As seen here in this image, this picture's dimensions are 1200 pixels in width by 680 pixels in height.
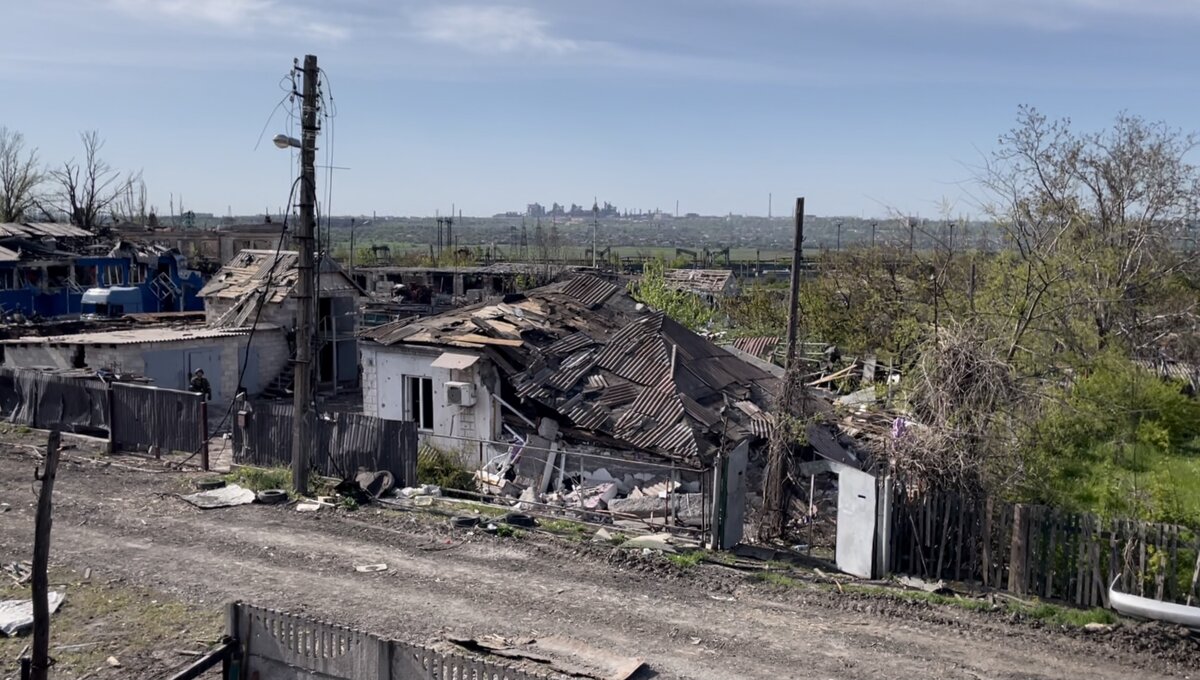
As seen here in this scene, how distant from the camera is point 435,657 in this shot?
7.50 m

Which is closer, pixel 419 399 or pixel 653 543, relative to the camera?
pixel 653 543

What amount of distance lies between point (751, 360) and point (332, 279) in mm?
14516

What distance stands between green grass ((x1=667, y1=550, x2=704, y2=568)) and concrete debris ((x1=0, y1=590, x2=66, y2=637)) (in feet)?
24.7

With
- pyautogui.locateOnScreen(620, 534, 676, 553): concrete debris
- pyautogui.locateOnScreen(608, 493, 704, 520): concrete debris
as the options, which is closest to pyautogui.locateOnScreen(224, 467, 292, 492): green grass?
pyautogui.locateOnScreen(608, 493, 704, 520): concrete debris

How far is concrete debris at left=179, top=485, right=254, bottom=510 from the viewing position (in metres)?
16.3

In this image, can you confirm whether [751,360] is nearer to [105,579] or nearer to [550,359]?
[550,359]

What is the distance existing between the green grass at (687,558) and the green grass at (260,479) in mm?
7338

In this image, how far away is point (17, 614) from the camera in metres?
11.2

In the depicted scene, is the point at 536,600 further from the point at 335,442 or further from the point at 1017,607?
the point at 335,442

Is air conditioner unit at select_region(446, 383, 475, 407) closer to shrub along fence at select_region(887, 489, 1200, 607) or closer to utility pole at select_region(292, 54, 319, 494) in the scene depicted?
utility pole at select_region(292, 54, 319, 494)

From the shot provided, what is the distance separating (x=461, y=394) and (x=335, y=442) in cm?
367

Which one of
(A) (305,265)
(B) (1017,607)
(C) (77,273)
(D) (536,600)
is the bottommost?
(D) (536,600)

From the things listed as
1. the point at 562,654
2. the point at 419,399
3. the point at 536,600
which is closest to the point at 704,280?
the point at 419,399

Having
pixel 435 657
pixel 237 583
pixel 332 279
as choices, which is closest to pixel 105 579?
pixel 237 583
